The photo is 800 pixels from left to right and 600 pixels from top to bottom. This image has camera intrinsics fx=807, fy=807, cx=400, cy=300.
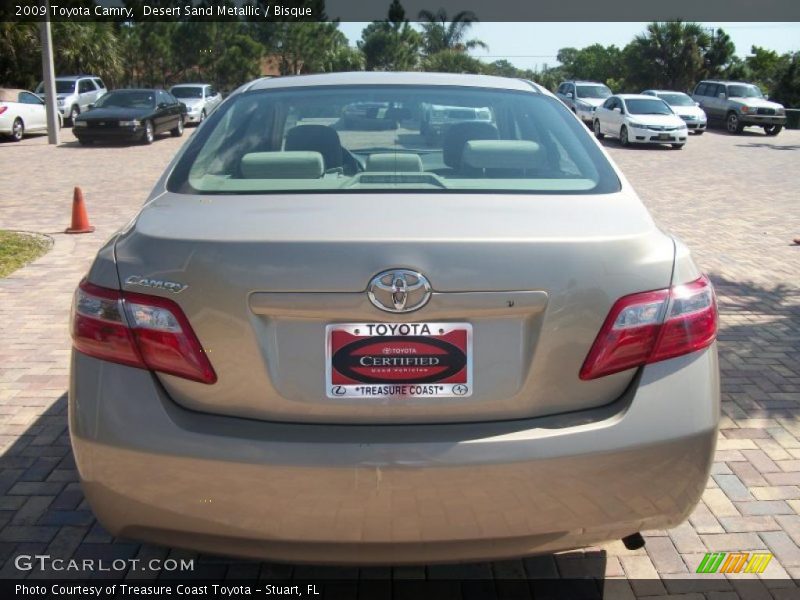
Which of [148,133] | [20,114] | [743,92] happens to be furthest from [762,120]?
[20,114]

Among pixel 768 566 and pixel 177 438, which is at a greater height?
pixel 177 438

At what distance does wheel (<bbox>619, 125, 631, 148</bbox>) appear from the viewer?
2288 centimetres

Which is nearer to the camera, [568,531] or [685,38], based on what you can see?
[568,531]

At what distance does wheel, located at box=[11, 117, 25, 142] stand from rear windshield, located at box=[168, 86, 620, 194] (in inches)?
856

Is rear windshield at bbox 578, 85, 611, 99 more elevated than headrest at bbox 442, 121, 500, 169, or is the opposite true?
headrest at bbox 442, 121, 500, 169

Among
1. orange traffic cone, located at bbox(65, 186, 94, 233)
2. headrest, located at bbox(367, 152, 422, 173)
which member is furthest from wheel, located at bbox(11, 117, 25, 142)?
headrest, located at bbox(367, 152, 422, 173)

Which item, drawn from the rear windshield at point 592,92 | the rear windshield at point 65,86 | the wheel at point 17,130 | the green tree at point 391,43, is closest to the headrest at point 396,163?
the wheel at point 17,130

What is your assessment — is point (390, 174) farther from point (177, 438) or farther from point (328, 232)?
point (177, 438)

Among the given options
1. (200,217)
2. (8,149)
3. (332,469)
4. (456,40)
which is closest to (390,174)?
(200,217)

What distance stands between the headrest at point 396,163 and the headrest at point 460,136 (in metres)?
0.21

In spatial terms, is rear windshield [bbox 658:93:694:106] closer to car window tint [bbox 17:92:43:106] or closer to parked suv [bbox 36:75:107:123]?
parked suv [bbox 36:75:107:123]

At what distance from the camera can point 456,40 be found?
70.0 meters

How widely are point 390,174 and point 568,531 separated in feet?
4.83

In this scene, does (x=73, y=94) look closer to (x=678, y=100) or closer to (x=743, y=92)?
(x=678, y=100)
